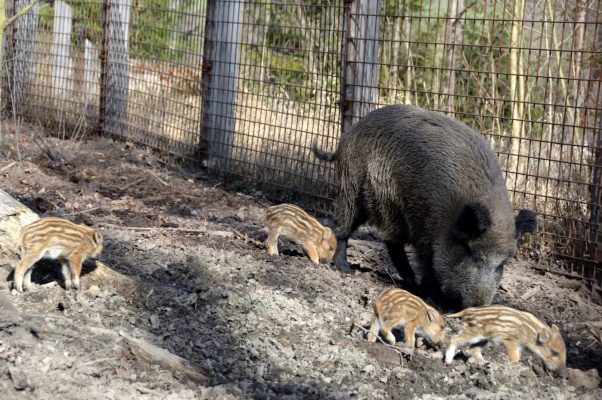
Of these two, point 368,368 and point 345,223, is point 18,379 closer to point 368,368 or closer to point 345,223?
point 368,368

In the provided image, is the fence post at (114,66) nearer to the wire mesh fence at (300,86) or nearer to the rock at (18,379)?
the wire mesh fence at (300,86)

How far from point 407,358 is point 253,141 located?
5091mm

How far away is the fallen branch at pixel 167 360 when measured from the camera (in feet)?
12.9

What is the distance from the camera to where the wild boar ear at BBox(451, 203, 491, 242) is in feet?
17.4

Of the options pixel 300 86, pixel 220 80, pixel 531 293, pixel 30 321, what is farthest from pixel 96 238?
pixel 220 80

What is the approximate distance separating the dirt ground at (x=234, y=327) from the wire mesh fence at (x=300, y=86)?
44.3 inches

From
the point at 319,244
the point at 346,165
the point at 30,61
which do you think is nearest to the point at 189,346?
the point at 319,244

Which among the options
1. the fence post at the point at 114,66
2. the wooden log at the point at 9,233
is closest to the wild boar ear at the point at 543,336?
the wooden log at the point at 9,233

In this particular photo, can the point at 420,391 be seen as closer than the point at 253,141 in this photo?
Yes

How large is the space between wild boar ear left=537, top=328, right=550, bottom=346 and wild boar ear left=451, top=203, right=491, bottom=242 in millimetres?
970

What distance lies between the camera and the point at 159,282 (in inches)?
203

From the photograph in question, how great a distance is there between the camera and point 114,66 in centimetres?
1122

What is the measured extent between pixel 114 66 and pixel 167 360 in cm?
Result: 802

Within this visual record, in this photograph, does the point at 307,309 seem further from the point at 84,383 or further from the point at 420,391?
the point at 84,383
